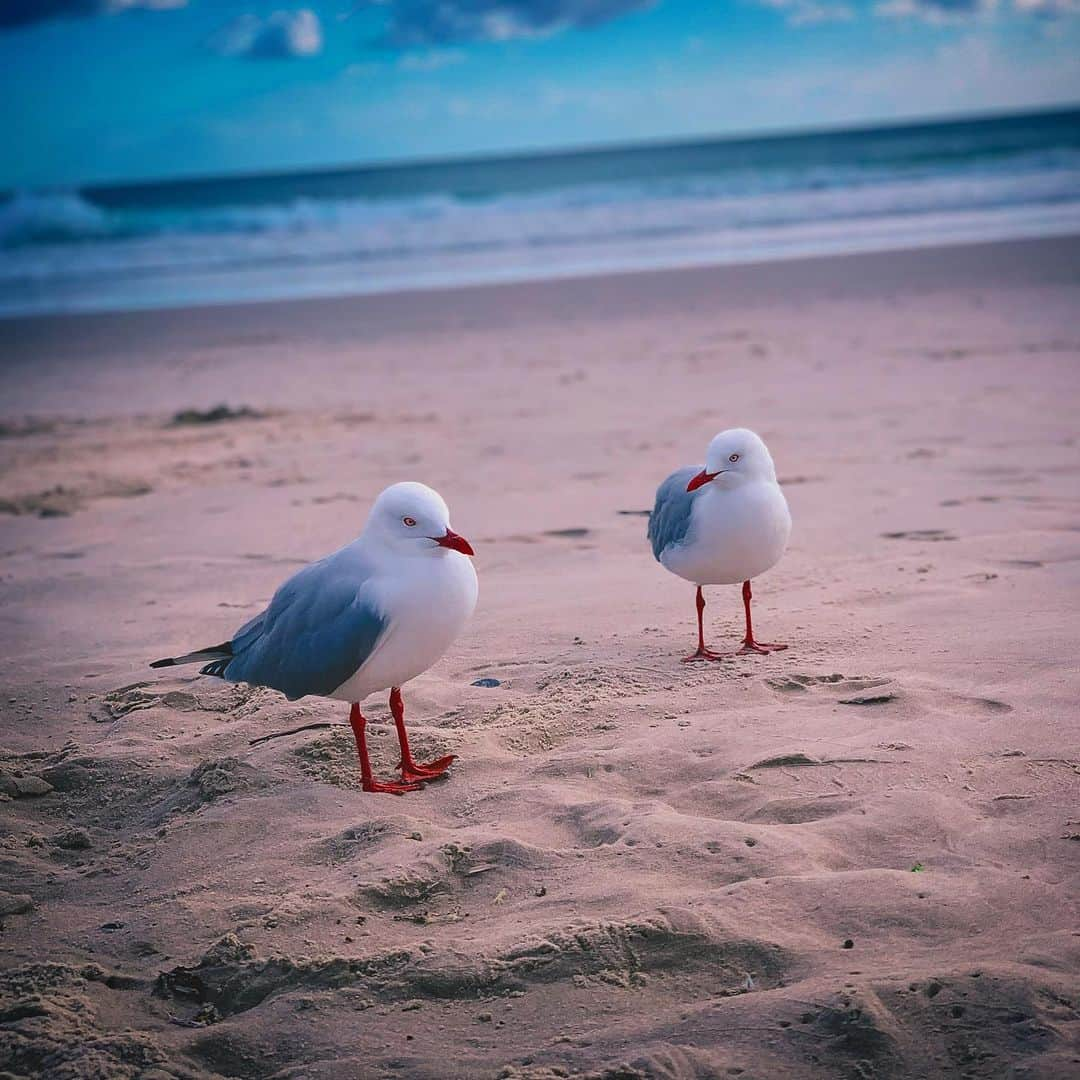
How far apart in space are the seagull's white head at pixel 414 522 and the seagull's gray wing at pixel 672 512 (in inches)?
51.6

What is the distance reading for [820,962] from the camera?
8.58 ft

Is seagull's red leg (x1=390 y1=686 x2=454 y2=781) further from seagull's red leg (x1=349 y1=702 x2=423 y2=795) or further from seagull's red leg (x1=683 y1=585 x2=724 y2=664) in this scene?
seagull's red leg (x1=683 y1=585 x2=724 y2=664)

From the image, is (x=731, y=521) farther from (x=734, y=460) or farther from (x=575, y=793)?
(x=575, y=793)

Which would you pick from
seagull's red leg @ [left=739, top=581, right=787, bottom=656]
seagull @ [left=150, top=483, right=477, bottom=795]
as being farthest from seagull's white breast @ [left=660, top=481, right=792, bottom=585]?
seagull @ [left=150, top=483, right=477, bottom=795]

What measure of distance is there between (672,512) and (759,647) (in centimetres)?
62

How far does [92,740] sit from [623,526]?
316cm

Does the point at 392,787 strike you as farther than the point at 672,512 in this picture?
No

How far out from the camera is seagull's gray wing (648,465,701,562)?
4602 millimetres

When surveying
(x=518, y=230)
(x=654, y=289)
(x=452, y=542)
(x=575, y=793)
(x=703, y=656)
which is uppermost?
(x=518, y=230)

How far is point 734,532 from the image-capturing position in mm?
4383

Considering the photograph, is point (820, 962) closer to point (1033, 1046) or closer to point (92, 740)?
point (1033, 1046)

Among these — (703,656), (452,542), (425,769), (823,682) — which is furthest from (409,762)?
(823,682)

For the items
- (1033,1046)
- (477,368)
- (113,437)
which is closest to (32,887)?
(1033,1046)

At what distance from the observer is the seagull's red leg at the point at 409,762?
370cm
